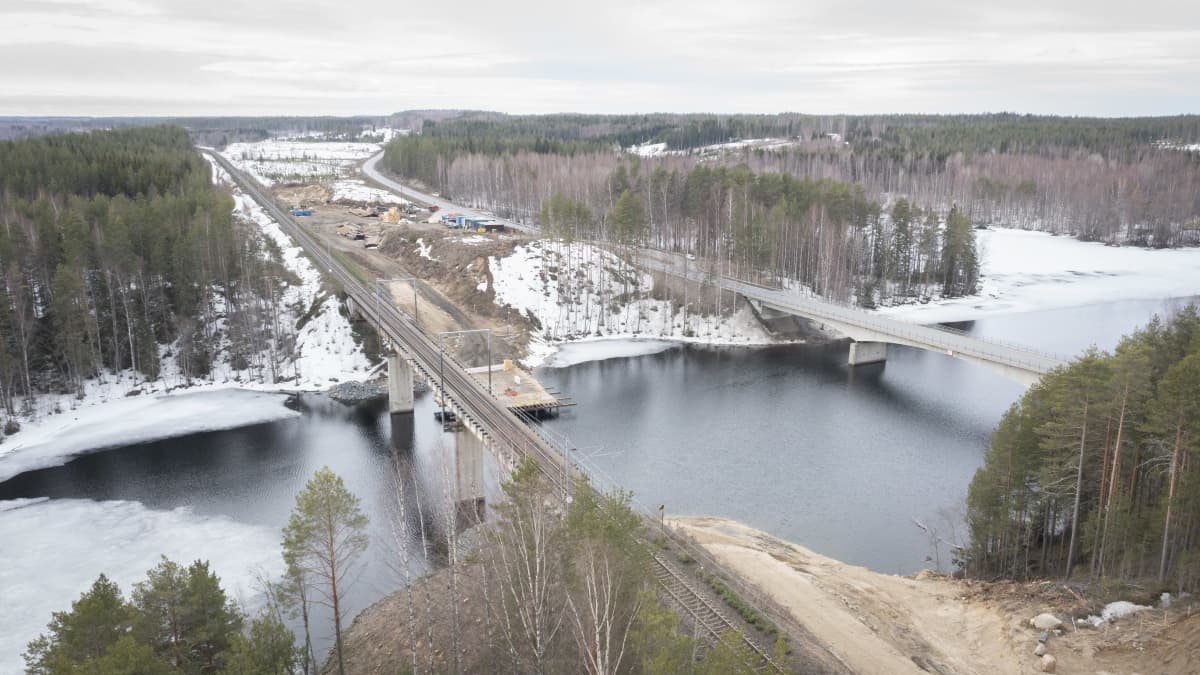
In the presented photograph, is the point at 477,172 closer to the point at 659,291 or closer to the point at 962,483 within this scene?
the point at 659,291

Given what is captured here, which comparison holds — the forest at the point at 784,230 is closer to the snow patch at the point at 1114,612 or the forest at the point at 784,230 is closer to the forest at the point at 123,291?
the forest at the point at 123,291

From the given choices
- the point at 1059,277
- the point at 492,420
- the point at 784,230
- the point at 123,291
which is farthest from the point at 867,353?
the point at 123,291

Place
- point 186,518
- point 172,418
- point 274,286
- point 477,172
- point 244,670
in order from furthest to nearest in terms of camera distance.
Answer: point 477,172
point 274,286
point 172,418
point 186,518
point 244,670

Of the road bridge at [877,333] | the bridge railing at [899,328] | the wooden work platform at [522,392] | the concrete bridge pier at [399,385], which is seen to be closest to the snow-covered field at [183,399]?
the concrete bridge pier at [399,385]

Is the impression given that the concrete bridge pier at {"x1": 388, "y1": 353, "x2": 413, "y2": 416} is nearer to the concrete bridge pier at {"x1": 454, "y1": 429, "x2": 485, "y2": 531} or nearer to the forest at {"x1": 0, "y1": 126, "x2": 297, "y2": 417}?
the concrete bridge pier at {"x1": 454, "y1": 429, "x2": 485, "y2": 531}

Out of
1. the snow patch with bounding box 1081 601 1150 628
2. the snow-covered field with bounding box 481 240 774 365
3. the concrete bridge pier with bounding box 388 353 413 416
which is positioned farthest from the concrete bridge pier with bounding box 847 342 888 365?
the snow patch with bounding box 1081 601 1150 628

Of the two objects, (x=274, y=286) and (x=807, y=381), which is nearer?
(x=807, y=381)

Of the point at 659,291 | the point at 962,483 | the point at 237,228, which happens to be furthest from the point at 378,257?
the point at 962,483
